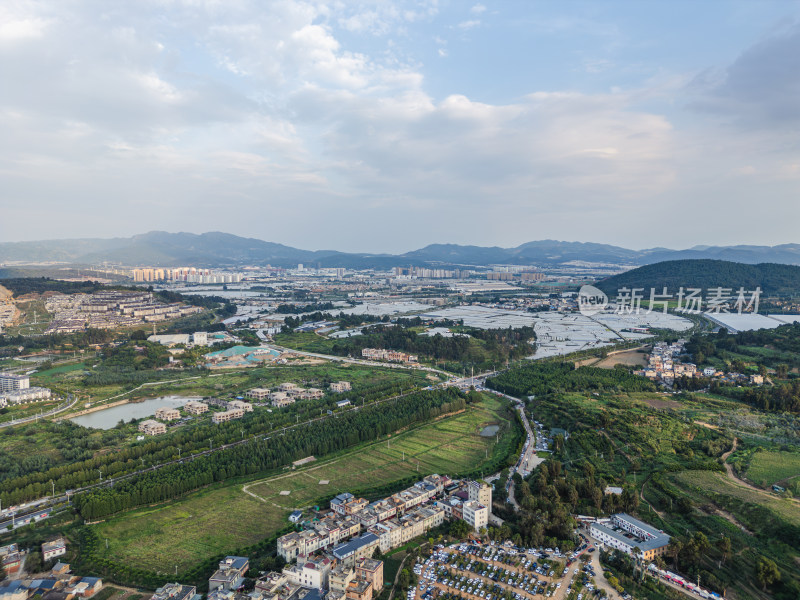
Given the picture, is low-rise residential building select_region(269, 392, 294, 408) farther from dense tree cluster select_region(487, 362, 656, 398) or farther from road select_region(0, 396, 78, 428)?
dense tree cluster select_region(487, 362, 656, 398)

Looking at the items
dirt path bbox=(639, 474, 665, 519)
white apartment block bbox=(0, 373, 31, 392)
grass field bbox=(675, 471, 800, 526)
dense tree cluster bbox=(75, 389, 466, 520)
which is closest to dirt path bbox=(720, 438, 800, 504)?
grass field bbox=(675, 471, 800, 526)

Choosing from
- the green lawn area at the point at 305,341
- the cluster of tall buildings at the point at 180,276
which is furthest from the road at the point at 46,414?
the cluster of tall buildings at the point at 180,276

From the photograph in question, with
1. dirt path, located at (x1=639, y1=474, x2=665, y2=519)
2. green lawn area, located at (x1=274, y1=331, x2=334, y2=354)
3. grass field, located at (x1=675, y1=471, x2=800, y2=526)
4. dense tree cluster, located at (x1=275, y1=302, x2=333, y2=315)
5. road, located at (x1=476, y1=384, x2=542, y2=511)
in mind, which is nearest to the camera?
grass field, located at (x1=675, y1=471, x2=800, y2=526)

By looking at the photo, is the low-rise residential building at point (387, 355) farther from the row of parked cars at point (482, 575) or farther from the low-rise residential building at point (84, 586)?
the low-rise residential building at point (84, 586)

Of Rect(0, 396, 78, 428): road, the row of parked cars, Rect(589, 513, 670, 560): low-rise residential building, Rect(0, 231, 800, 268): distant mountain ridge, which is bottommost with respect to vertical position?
Rect(0, 396, 78, 428): road

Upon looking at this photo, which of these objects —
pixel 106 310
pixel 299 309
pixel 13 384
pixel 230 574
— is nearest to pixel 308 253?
pixel 299 309

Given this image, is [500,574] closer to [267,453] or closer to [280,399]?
[267,453]
